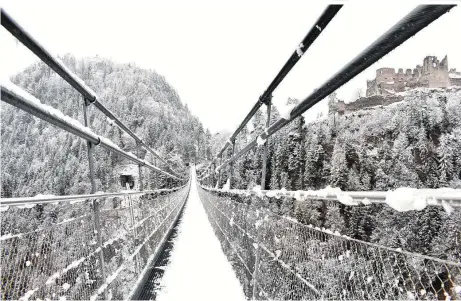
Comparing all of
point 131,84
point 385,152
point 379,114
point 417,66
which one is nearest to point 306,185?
point 385,152

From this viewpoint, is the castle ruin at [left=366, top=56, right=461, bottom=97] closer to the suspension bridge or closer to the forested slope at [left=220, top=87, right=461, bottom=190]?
the forested slope at [left=220, top=87, right=461, bottom=190]

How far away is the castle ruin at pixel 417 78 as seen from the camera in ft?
218

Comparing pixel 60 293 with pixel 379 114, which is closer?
pixel 60 293

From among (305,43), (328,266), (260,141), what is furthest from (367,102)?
(328,266)

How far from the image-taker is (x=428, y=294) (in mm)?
704

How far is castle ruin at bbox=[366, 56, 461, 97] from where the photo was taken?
218ft

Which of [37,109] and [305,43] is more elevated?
[305,43]

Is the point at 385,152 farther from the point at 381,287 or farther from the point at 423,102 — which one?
the point at 381,287

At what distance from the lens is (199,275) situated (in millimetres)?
3502

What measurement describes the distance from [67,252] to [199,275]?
7.87 feet

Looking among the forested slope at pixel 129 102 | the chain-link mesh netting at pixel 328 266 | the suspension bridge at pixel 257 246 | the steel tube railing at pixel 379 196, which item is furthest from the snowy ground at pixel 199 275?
the forested slope at pixel 129 102

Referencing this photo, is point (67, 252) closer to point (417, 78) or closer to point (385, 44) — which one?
point (385, 44)

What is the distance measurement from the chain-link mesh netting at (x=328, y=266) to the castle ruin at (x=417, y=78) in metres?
→ 74.1

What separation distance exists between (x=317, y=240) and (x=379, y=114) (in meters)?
75.3
